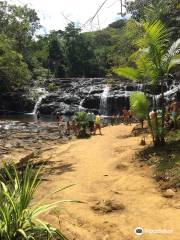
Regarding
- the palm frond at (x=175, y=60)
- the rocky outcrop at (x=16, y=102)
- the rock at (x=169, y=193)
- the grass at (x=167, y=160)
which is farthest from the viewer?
the rocky outcrop at (x=16, y=102)

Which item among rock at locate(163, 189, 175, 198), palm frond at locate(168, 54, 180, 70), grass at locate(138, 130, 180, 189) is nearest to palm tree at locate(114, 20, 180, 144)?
palm frond at locate(168, 54, 180, 70)

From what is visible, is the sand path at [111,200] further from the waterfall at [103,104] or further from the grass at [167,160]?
the waterfall at [103,104]

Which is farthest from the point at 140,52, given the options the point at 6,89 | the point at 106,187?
the point at 6,89

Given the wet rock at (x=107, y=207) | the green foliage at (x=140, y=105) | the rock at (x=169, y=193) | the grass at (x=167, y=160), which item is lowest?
the wet rock at (x=107, y=207)

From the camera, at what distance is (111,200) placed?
754cm

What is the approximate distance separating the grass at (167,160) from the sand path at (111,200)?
22 cm

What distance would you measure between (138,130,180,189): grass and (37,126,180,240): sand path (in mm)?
225

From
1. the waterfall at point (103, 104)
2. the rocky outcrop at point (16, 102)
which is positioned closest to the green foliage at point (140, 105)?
the waterfall at point (103, 104)

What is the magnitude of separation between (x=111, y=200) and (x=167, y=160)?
9.09ft

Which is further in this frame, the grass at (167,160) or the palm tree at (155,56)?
the palm tree at (155,56)

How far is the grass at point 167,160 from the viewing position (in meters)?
8.41

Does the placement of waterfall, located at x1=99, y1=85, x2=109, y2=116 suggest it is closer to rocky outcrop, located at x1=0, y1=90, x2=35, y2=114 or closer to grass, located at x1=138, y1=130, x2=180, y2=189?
rocky outcrop, located at x1=0, y1=90, x2=35, y2=114

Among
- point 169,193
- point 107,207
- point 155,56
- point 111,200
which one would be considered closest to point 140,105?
point 155,56

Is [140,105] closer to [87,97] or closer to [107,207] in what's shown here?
[107,207]
